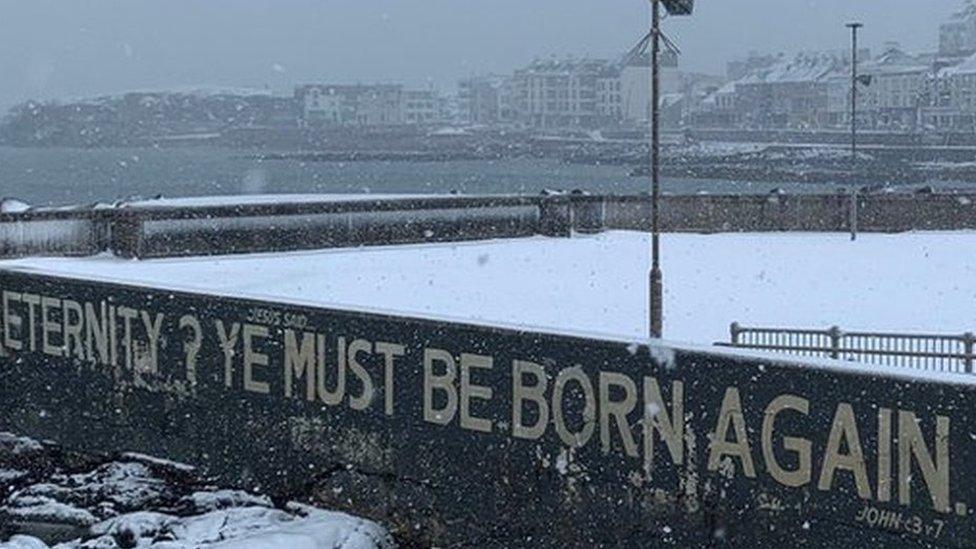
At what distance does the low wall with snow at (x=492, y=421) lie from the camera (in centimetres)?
908

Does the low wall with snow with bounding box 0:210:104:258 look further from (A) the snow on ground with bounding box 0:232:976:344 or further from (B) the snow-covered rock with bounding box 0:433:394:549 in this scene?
(B) the snow-covered rock with bounding box 0:433:394:549

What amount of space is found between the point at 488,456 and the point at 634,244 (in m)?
28.4

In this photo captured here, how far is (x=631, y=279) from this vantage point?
1237 inches

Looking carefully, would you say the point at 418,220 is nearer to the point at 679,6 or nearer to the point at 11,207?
the point at 11,207

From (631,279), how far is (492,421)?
67.2ft

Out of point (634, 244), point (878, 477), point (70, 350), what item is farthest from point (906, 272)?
point (878, 477)

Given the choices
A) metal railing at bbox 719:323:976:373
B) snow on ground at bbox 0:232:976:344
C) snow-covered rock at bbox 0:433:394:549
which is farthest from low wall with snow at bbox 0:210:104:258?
metal railing at bbox 719:323:976:373

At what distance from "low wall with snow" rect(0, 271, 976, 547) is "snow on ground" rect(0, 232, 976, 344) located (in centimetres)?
768

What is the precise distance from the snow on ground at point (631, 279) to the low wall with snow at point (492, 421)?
768 centimetres

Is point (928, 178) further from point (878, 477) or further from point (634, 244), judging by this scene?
point (878, 477)

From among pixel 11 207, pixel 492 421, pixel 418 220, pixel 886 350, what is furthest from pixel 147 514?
pixel 418 220

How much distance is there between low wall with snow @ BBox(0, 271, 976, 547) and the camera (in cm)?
908

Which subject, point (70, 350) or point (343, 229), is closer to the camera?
point (70, 350)

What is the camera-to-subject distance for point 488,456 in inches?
444
